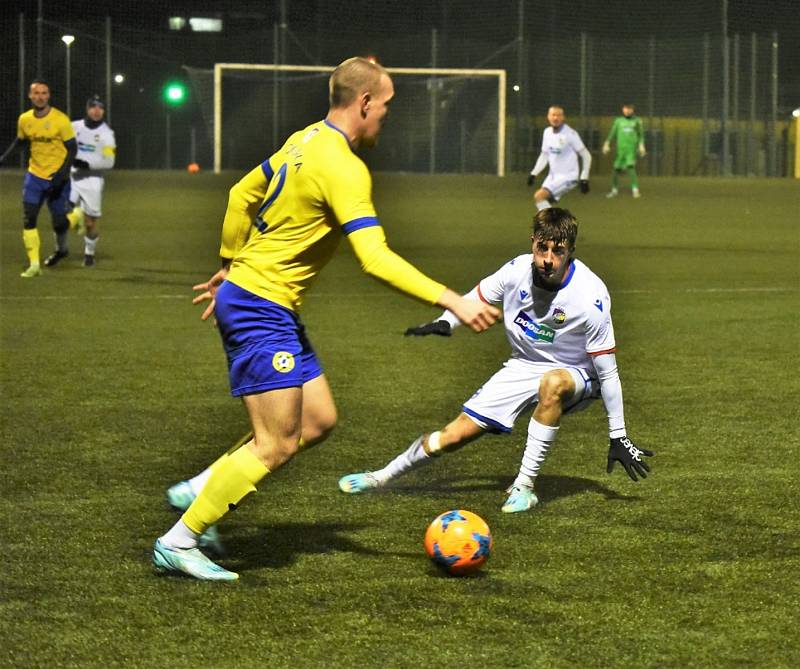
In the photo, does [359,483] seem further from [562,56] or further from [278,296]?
[562,56]

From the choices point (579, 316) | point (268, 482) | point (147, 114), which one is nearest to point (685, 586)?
point (579, 316)

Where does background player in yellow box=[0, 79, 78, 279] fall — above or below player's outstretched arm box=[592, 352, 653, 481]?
above

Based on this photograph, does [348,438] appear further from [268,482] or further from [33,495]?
[33,495]

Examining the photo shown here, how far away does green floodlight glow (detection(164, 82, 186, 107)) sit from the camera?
4950 centimetres

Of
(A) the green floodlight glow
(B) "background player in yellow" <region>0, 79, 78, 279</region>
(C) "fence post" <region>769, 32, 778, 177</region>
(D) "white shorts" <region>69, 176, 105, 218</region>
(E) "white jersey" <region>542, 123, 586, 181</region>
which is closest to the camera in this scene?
(B) "background player in yellow" <region>0, 79, 78, 279</region>

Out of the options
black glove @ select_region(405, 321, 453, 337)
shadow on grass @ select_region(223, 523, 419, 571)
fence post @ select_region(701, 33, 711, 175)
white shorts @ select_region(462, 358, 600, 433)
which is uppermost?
fence post @ select_region(701, 33, 711, 175)

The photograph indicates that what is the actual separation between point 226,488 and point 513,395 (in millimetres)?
1755

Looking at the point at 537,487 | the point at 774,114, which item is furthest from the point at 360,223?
the point at 774,114

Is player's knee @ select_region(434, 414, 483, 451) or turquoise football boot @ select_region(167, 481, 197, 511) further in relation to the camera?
player's knee @ select_region(434, 414, 483, 451)

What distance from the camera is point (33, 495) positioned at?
6.65m

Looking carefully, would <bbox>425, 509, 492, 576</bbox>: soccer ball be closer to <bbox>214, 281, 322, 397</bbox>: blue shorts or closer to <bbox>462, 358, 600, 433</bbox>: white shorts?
<bbox>214, 281, 322, 397</bbox>: blue shorts

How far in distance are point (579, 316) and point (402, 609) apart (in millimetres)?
1938

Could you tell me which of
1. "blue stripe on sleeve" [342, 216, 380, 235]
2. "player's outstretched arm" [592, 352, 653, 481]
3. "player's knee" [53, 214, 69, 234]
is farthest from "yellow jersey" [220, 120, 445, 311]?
"player's knee" [53, 214, 69, 234]

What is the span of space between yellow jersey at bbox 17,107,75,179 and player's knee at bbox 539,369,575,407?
12.6 m
